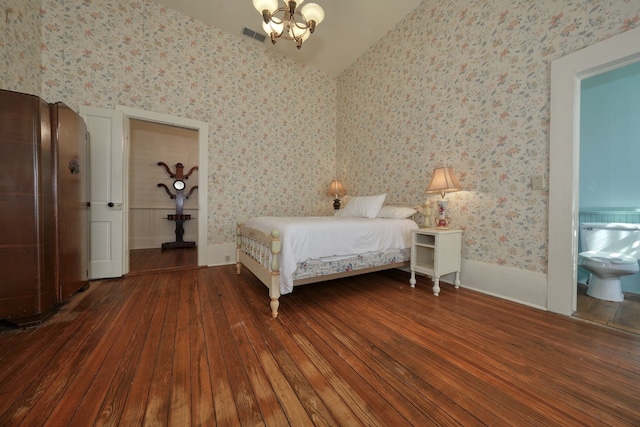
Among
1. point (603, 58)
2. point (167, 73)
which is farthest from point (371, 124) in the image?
point (167, 73)

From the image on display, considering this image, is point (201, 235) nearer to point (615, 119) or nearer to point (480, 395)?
point (480, 395)

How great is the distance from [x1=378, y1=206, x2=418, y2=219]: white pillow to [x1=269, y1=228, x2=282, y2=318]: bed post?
5.27 ft

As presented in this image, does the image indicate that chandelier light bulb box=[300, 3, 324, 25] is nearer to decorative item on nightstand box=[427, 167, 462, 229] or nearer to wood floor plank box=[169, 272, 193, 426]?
decorative item on nightstand box=[427, 167, 462, 229]

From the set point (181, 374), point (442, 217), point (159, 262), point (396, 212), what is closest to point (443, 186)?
point (442, 217)

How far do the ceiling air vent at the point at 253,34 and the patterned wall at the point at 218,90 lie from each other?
0.13 metres

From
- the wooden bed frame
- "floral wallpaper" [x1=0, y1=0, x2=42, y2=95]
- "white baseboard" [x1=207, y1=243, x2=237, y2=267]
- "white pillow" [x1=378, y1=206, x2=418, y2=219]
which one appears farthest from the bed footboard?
"floral wallpaper" [x1=0, y1=0, x2=42, y2=95]

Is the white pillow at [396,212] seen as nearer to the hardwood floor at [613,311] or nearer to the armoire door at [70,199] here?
the hardwood floor at [613,311]

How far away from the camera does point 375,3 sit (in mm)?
2848

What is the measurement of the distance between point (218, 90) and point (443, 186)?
3285mm

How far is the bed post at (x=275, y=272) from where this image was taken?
5.86ft

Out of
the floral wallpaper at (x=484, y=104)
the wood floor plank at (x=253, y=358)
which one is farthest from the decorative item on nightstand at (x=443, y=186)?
the wood floor plank at (x=253, y=358)

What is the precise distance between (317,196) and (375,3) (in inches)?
110

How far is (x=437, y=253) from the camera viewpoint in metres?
2.26

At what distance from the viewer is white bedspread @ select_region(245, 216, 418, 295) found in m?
1.85
